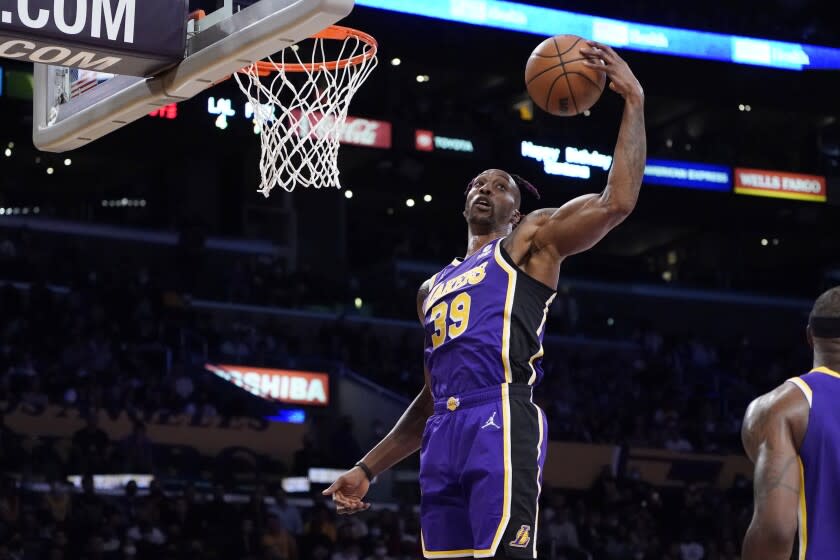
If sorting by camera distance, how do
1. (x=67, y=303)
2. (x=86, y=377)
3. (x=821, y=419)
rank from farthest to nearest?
(x=67, y=303) → (x=86, y=377) → (x=821, y=419)

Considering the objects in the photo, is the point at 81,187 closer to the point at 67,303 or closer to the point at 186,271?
the point at 186,271

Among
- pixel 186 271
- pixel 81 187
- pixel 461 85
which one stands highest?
pixel 461 85

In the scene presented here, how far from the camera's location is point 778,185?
83.1 feet

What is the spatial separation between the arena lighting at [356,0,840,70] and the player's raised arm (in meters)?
17.6

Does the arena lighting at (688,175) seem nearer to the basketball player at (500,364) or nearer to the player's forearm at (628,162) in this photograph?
the basketball player at (500,364)

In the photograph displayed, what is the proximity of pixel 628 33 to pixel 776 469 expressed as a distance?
67.6 feet

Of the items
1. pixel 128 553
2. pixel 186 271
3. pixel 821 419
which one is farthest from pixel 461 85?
pixel 821 419

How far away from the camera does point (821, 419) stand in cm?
367

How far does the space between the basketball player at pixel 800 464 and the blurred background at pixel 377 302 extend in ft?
29.0

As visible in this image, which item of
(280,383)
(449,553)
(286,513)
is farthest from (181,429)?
(449,553)

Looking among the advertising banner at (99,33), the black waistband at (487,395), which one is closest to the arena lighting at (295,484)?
the advertising banner at (99,33)

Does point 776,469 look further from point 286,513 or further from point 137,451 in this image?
point 137,451

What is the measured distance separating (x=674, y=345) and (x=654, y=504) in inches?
307

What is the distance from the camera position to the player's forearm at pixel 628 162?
4578mm
